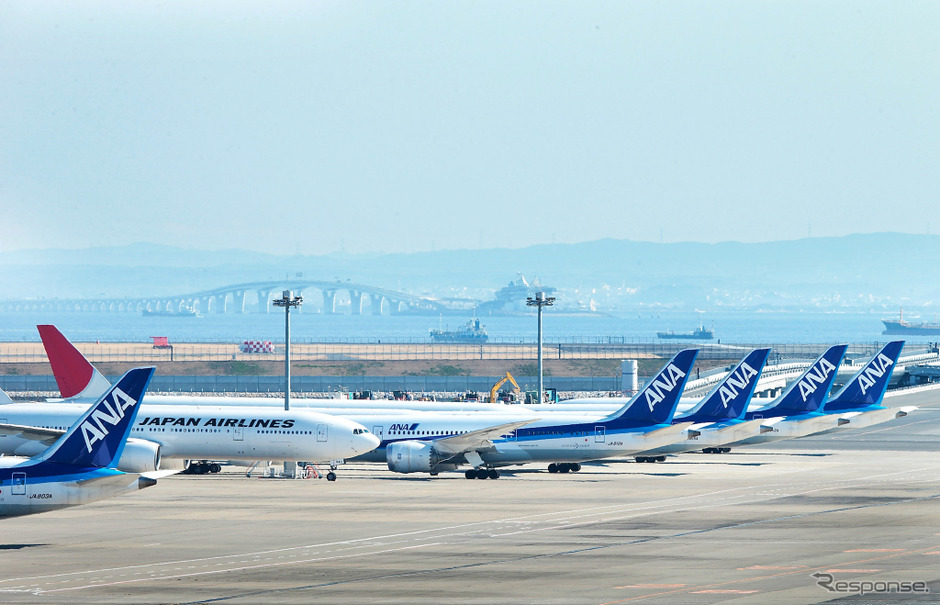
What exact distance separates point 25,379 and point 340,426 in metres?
89.2

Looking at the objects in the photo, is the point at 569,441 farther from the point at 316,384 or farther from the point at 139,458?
the point at 316,384

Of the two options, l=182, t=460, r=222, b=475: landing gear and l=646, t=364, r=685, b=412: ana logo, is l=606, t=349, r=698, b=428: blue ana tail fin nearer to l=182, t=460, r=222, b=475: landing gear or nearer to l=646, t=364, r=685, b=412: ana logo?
l=646, t=364, r=685, b=412: ana logo

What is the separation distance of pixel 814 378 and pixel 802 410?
227 centimetres

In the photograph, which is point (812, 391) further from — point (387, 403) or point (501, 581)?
point (501, 581)

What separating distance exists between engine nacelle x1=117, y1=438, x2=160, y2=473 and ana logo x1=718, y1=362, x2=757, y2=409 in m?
34.6

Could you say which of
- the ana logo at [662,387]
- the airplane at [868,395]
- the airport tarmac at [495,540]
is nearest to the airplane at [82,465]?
the airport tarmac at [495,540]

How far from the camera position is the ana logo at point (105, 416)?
143ft

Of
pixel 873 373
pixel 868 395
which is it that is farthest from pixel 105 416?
pixel 873 373

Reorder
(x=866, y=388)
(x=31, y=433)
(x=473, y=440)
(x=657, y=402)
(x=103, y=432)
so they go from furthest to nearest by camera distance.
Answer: (x=866, y=388)
(x=657, y=402)
(x=473, y=440)
(x=31, y=433)
(x=103, y=432)

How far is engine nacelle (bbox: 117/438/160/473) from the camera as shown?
61.3 m

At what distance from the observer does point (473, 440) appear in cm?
7269

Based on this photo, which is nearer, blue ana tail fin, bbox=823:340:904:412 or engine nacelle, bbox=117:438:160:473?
engine nacelle, bbox=117:438:160:473

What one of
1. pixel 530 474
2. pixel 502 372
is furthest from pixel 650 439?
pixel 502 372

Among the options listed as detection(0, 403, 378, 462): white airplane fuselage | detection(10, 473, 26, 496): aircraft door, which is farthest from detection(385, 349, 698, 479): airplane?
detection(10, 473, 26, 496): aircraft door
